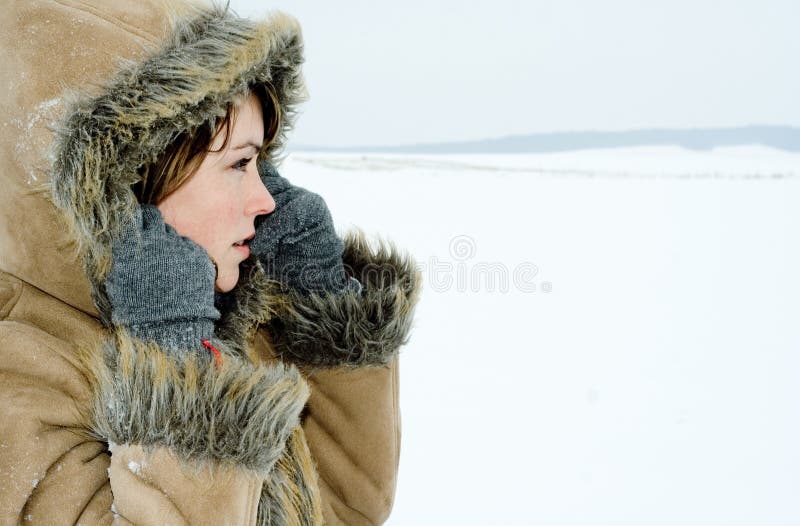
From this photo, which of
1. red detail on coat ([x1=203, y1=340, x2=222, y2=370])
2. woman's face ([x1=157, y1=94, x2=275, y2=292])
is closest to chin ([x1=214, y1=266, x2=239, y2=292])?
woman's face ([x1=157, y1=94, x2=275, y2=292])

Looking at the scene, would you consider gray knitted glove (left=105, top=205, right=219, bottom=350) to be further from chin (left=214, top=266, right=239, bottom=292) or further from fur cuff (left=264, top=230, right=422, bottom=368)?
fur cuff (left=264, top=230, right=422, bottom=368)

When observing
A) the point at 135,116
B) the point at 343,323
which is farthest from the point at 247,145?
the point at 343,323

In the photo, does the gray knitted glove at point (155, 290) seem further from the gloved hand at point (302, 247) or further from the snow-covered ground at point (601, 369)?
the snow-covered ground at point (601, 369)

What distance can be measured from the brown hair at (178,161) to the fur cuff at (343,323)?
367 millimetres

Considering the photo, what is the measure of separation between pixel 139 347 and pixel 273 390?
0.75ft

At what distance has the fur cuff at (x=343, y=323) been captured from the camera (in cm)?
143

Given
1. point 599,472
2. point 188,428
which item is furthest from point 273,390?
point 599,472

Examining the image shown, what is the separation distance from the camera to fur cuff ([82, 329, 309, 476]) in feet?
3.15

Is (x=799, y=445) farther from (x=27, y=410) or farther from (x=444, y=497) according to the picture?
(x=27, y=410)

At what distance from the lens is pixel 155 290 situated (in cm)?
108

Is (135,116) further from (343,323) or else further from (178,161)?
(343,323)

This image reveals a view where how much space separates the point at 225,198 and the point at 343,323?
0.40m

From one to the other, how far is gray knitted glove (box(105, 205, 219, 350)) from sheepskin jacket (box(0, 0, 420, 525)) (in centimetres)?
3

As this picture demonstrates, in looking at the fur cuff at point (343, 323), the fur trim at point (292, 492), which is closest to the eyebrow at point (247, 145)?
the fur cuff at point (343, 323)
